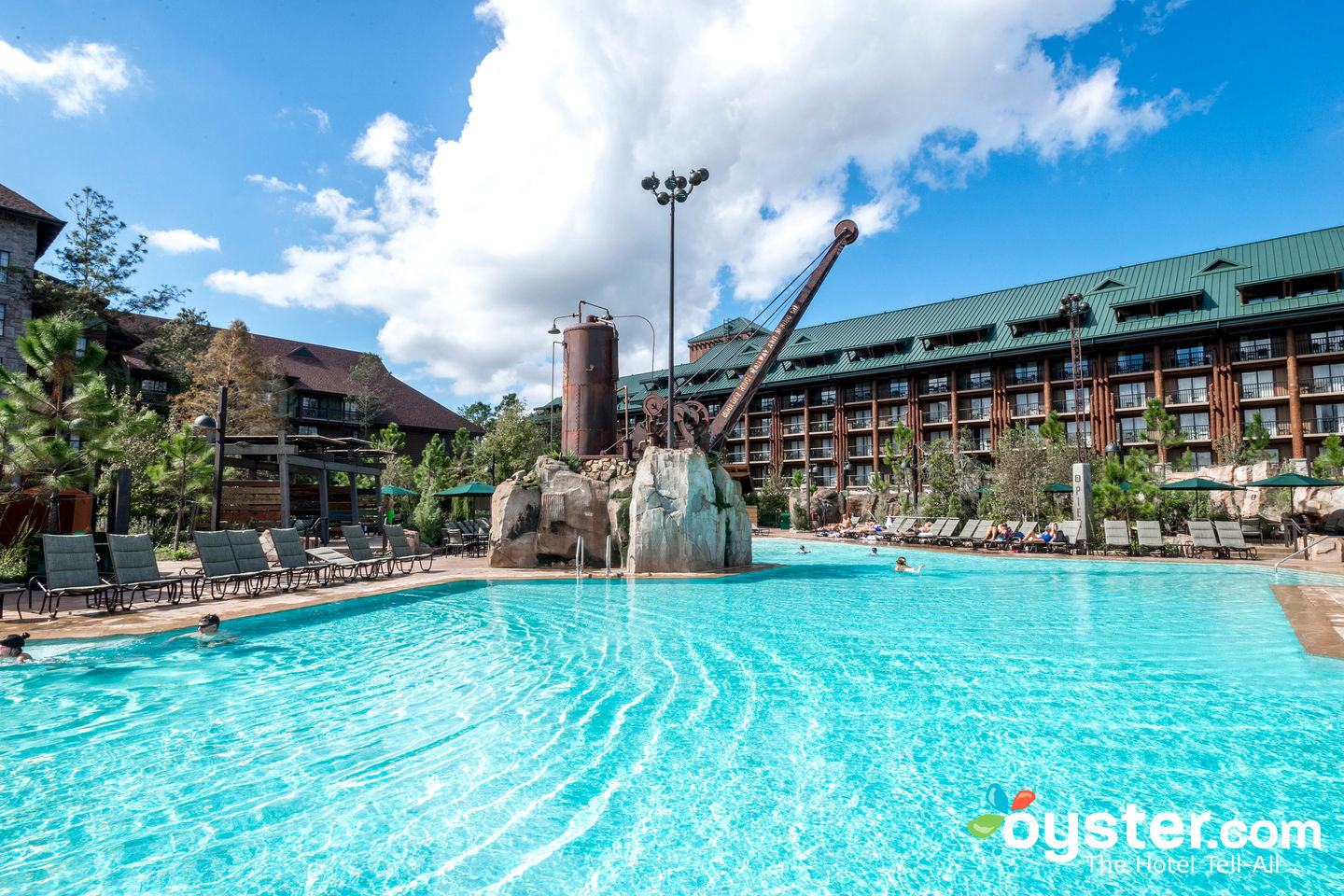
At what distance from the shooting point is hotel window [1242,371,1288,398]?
109ft

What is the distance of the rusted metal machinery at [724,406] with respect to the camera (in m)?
17.8

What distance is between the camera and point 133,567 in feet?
29.3

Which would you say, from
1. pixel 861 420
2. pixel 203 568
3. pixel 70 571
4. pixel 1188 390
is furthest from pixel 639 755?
pixel 861 420

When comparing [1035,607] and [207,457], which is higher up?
[207,457]

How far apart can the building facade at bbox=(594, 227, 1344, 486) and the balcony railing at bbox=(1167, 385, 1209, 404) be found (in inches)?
2.8

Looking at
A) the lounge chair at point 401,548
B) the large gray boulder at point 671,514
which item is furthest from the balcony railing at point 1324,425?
the lounge chair at point 401,548

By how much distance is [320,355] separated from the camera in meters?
48.3

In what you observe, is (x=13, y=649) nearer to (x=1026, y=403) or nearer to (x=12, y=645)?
(x=12, y=645)

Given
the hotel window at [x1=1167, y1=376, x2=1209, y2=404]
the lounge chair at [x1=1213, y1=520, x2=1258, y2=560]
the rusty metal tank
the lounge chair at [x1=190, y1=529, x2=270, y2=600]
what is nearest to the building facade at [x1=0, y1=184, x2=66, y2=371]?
the rusty metal tank

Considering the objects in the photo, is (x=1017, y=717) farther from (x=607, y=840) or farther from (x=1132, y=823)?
(x=607, y=840)

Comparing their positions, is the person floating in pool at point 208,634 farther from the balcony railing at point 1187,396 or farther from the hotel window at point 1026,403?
the balcony railing at point 1187,396

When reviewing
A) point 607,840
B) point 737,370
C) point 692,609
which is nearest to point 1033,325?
point 737,370

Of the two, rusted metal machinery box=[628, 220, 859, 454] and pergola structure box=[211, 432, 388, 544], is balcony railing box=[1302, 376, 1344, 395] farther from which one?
pergola structure box=[211, 432, 388, 544]

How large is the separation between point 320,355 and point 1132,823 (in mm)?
53403
